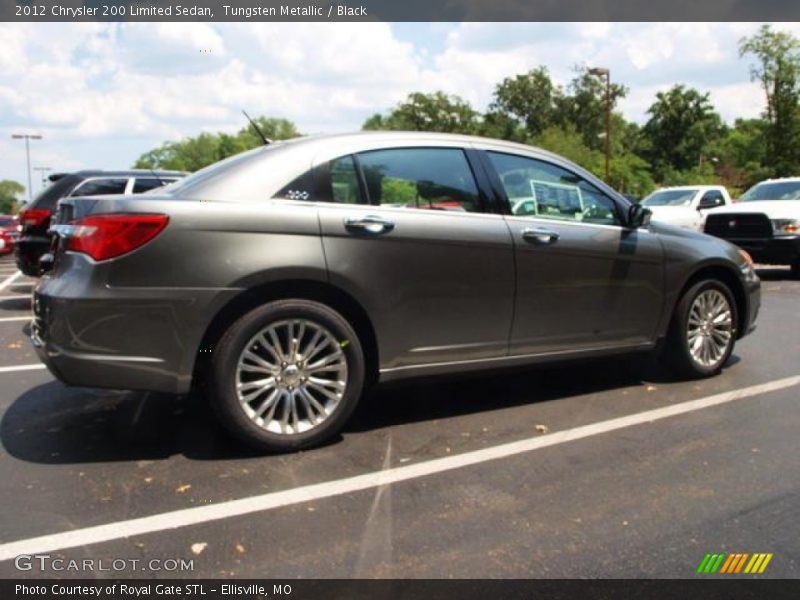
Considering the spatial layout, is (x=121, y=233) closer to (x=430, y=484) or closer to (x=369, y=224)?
(x=369, y=224)

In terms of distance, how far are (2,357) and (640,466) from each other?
5.38m

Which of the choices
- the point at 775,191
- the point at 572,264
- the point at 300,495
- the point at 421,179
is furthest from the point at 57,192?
the point at 775,191

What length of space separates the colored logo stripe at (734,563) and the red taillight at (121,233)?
280 cm

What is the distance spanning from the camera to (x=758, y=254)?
1248 cm

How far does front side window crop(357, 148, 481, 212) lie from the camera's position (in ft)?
13.4

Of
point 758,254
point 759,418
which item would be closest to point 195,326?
point 759,418

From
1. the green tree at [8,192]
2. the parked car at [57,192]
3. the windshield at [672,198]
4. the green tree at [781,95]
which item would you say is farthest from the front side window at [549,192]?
the green tree at [8,192]

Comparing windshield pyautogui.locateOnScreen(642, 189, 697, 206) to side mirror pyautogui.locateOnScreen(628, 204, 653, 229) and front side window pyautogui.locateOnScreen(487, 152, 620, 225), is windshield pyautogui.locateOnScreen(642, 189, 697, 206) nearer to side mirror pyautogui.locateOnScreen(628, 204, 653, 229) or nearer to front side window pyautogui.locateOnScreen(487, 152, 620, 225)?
side mirror pyautogui.locateOnScreen(628, 204, 653, 229)

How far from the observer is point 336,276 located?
3.80 m

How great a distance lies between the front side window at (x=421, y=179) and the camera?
4082 millimetres

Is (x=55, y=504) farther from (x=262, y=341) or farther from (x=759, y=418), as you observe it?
(x=759, y=418)

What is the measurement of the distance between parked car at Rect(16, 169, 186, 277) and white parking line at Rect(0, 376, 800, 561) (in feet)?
20.2

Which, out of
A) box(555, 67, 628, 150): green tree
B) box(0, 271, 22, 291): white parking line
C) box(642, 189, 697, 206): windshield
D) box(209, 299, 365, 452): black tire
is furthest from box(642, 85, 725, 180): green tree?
box(209, 299, 365, 452): black tire
